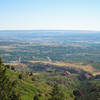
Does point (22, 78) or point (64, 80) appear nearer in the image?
point (22, 78)

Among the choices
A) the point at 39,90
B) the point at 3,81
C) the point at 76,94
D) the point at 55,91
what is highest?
the point at 3,81

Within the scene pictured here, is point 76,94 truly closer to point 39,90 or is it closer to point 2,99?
point 39,90

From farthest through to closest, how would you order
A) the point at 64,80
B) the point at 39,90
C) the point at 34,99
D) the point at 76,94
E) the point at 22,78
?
1. the point at 64,80
2. the point at 76,94
3. the point at 22,78
4. the point at 39,90
5. the point at 34,99

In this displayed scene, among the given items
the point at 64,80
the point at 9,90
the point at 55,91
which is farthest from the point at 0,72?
A: the point at 64,80

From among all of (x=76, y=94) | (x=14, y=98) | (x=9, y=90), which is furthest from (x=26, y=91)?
(x=76, y=94)

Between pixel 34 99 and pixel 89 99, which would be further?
pixel 89 99

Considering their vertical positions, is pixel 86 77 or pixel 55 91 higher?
pixel 55 91

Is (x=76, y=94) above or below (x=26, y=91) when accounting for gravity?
below

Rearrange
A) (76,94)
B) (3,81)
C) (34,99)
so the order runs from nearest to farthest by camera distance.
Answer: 1. (3,81)
2. (34,99)
3. (76,94)

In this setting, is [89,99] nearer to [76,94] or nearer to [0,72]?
[76,94]

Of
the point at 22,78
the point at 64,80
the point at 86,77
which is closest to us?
the point at 22,78
